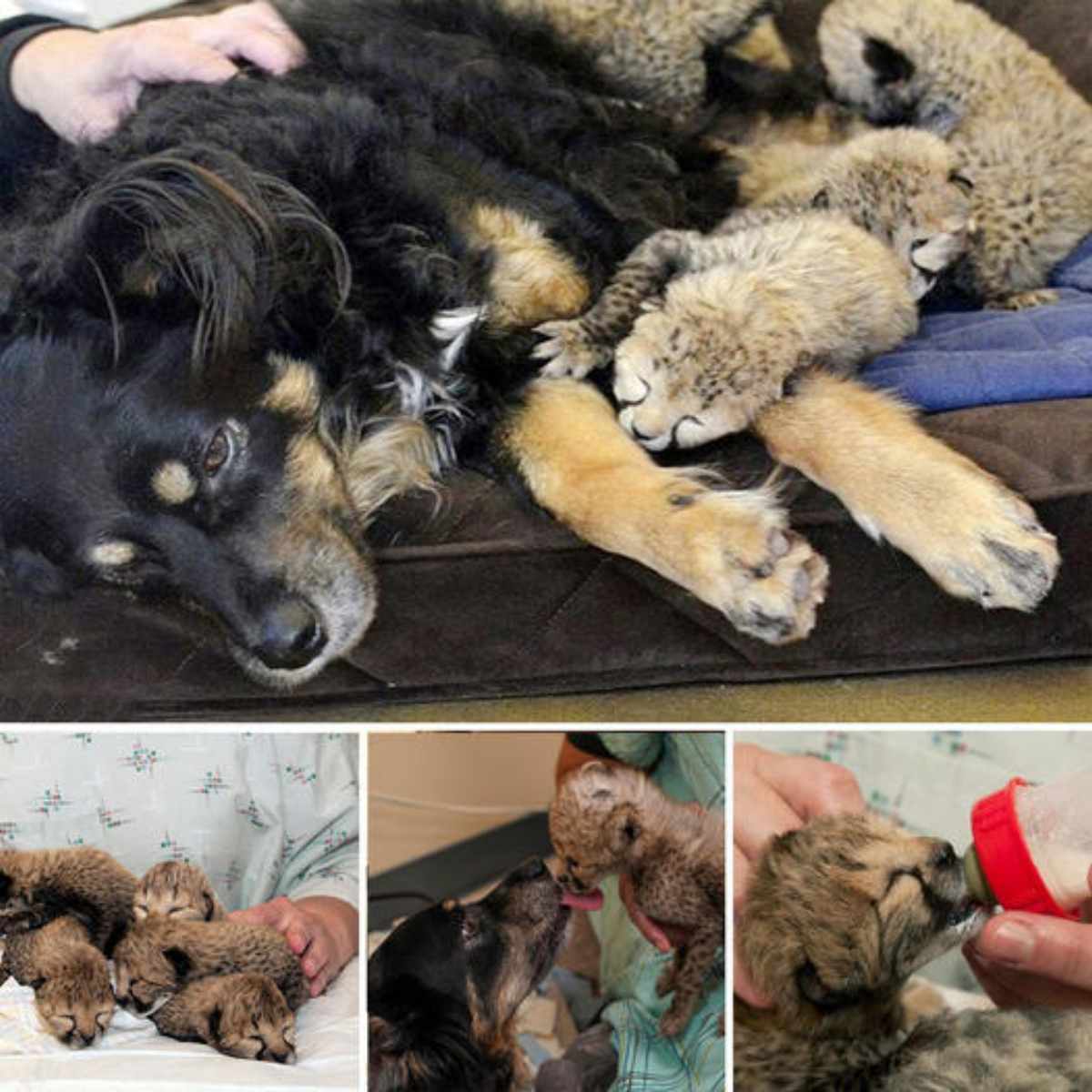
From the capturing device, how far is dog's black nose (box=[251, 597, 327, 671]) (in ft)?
5.34

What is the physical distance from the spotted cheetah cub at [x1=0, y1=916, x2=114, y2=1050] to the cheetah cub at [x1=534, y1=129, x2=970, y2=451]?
99cm

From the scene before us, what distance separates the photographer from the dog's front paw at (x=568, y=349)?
6.01 feet

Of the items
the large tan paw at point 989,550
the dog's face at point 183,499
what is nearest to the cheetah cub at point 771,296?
the large tan paw at point 989,550

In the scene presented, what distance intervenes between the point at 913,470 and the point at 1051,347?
0.43 meters

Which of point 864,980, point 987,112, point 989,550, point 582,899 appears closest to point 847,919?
point 864,980

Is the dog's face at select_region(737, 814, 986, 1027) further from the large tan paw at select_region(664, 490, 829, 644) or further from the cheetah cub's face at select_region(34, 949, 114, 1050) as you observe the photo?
the cheetah cub's face at select_region(34, 949, 114, 1050)

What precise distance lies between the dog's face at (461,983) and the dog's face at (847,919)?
0.23 meters

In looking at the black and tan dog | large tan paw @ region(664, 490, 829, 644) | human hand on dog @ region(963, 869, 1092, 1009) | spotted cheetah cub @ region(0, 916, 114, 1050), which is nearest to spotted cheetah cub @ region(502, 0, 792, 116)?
the black and tan dog

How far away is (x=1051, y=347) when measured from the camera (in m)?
1.85

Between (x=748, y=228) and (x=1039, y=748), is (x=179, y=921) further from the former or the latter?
(x=748, y=228)

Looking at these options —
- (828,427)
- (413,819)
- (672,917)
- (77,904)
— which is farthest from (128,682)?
(828,427)

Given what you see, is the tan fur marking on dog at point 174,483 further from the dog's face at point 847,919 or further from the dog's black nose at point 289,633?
the dog's face at point 847,919

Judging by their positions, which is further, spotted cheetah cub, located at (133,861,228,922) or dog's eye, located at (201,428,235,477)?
dog's eye, located at (201,428,235,477)

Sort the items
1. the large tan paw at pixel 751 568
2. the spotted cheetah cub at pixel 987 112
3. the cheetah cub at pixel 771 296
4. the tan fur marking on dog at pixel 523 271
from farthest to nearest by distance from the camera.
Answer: the spotted cheetah cub at pixel 987 112 → the tan fur marking on dog at pixel 523 271 → the cheetah cub at pixel 771 296 → the large tan paw at pixel 751 568
